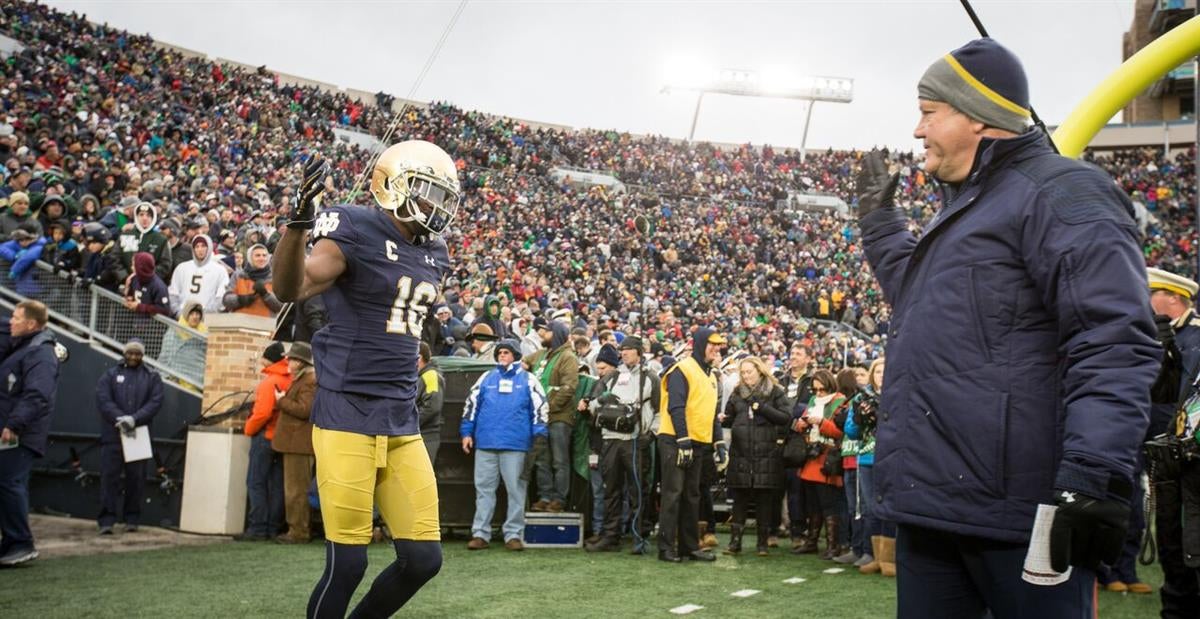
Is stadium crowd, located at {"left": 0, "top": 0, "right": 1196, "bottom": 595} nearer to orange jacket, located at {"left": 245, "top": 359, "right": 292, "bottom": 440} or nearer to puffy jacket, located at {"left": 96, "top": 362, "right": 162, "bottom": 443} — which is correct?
orange jacket, located at {"left": 245, "top": 359, "right": 292, "bottom": 440}

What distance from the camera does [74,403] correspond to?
1181 cm

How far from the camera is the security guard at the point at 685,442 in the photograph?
9.81 meters

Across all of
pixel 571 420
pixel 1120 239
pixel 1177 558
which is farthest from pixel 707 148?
pixel 1120 239

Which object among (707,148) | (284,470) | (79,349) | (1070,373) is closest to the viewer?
(1070,373)

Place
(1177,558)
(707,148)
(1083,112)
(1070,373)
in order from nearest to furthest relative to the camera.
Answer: (1070,373) → (1083,112) → (1177,558) → (707,148)

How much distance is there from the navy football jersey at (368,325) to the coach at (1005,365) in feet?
7.83

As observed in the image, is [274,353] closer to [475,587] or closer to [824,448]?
[475,587]

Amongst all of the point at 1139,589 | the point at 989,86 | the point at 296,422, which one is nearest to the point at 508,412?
the point at 296,422

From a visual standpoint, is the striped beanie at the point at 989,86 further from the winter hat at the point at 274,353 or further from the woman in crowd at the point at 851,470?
the winter hat at the point at 274,353

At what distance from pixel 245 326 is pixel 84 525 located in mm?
2723

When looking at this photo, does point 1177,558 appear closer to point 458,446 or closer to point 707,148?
point 458,446

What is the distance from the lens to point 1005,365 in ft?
7.81

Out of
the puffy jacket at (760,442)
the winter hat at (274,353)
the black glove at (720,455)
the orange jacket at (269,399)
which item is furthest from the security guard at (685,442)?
the winter hat at (274,353)

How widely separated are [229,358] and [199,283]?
1601mm
